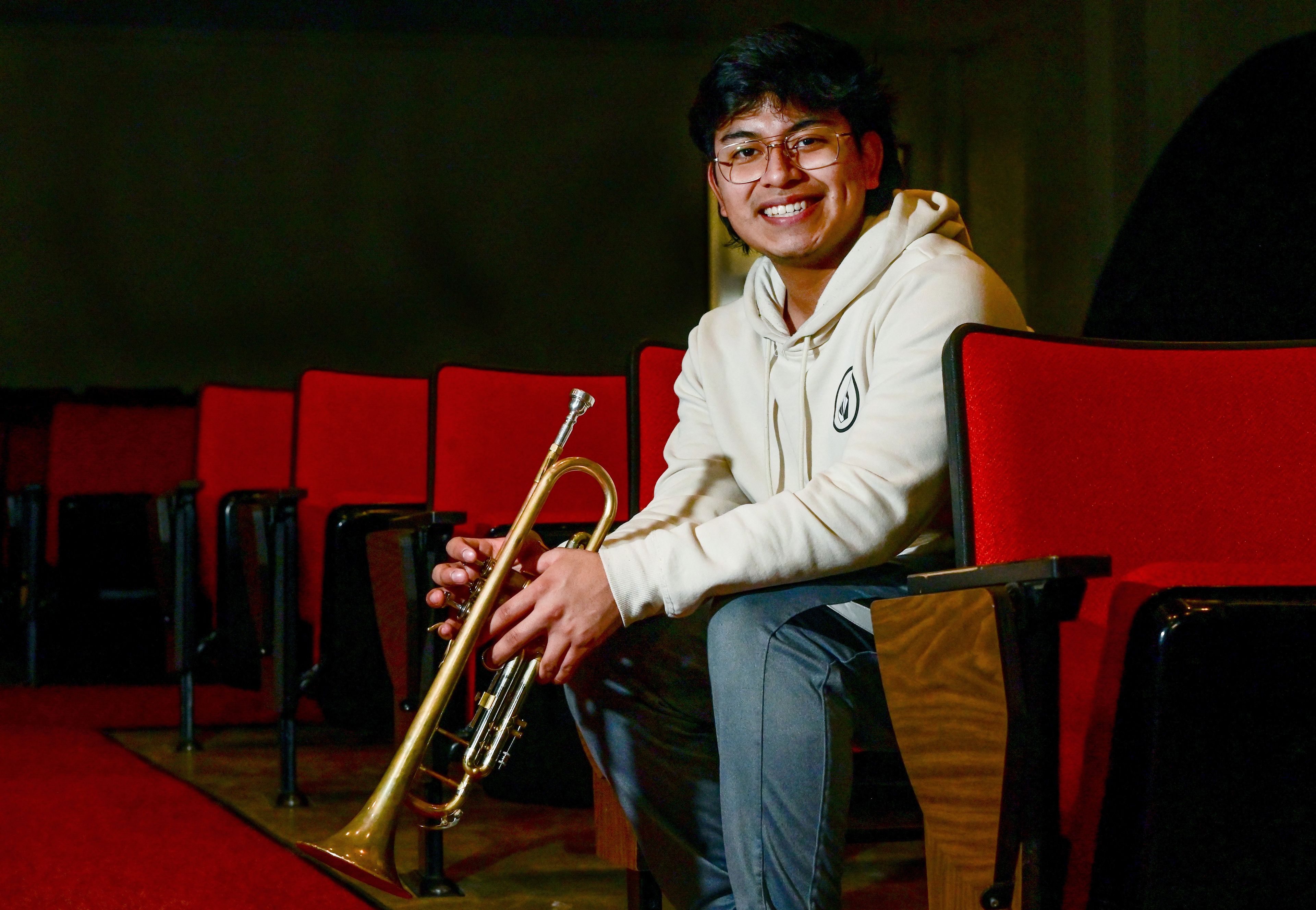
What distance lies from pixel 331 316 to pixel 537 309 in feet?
3.98

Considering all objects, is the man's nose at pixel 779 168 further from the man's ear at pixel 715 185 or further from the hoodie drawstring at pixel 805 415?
the hoodie drawstring at pixel 805 415

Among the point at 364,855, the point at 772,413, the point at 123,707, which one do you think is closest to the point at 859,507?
the point at 772,413

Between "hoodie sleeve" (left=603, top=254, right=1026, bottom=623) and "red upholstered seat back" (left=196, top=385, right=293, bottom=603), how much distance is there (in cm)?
264

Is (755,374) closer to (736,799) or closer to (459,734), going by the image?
(736,799)

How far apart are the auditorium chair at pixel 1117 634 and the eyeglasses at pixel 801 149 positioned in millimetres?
416

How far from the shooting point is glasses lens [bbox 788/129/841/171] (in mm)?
1647

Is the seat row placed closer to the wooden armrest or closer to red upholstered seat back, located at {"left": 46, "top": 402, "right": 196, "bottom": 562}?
the wooden armrest

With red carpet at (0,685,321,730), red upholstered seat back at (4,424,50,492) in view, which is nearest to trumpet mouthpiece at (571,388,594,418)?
red carpet at (0,685,321,730)

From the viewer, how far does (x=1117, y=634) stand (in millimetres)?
1039

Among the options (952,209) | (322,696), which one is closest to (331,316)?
(322,696)

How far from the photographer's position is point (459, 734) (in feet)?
6.85

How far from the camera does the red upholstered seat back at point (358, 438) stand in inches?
122

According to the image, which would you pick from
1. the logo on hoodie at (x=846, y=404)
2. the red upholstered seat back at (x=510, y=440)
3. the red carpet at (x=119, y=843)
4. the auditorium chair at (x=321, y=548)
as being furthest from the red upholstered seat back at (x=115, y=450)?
the logo on hoodie at (x=846, y=404)

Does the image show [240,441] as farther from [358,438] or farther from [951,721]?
[951,721]
